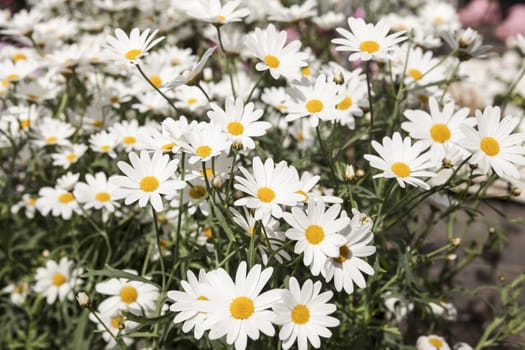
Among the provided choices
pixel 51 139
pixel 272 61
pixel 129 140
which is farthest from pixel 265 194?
pixel 51 139

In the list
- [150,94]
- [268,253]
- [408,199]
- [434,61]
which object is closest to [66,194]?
[150,94]

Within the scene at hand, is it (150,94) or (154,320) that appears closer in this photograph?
(154,320)

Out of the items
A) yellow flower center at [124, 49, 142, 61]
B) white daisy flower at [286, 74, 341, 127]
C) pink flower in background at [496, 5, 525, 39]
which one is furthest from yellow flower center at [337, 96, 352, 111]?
pink flower in background at [496, 5, 525, 39]

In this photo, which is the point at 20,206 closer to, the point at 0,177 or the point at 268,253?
the point at 0,177

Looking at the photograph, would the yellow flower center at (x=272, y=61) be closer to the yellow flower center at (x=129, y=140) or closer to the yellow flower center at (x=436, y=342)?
the yellow flower center at (x=129, y=140)

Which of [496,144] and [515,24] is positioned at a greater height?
[496,144]

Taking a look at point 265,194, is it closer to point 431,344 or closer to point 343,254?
point 343,254

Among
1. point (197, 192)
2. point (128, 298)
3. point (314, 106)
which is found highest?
Answer: point (314, 106)
